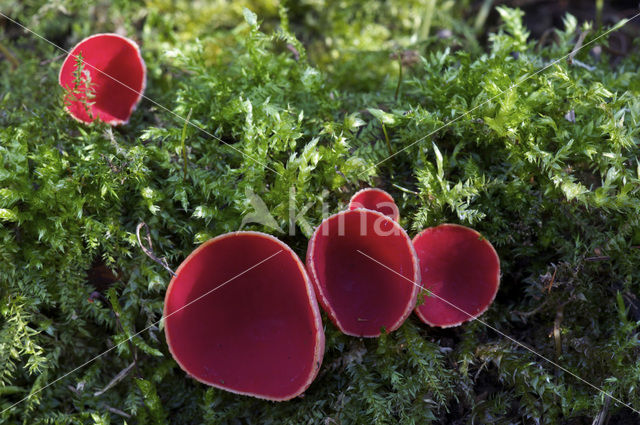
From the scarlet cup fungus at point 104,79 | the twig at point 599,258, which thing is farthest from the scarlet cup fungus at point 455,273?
the scarlet cup fungus at point 104,79

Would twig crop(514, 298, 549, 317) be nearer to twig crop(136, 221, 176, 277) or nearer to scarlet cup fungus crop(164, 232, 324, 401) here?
scarlet cup fungus crop(164, 232, 324, 401)

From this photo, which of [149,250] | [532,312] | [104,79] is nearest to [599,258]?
[532,312]

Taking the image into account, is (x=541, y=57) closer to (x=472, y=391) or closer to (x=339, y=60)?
(x=339, y=60)

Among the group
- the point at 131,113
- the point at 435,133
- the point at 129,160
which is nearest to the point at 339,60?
the point at 435,133

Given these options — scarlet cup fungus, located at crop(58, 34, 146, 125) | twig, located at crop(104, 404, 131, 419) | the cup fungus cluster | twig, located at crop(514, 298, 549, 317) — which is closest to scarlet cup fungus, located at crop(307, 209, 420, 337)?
the cup fungus cluster

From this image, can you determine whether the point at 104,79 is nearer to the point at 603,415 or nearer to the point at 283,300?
the point at 283,300
